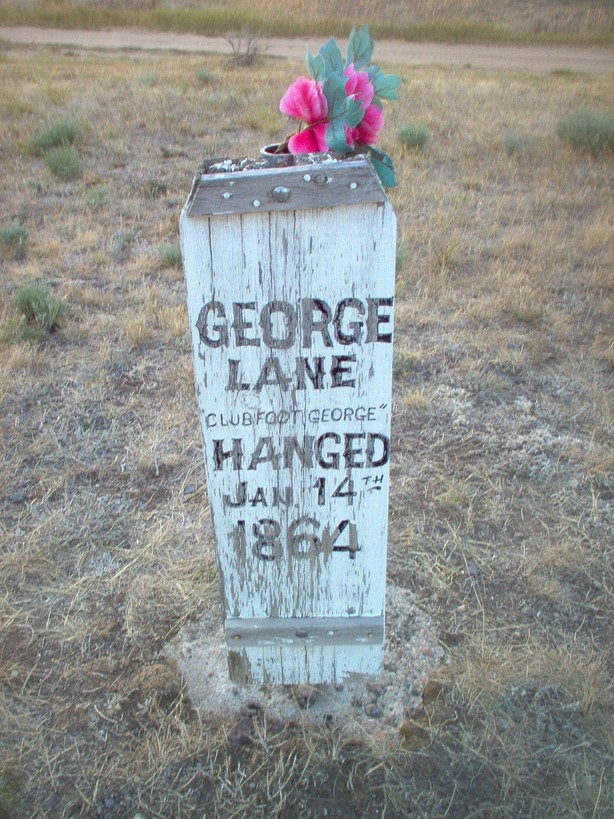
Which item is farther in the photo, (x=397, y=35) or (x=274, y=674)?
(x=397, y=35)

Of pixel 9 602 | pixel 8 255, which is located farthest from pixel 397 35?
pixel 9 602

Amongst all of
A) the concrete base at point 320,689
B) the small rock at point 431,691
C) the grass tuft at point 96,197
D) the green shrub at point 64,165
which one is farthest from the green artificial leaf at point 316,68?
the green shrub at point 64,165

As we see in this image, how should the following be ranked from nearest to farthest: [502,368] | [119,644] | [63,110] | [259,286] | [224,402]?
[259,286] < [224,402] < [119,644] < [502,368] < [63,110]

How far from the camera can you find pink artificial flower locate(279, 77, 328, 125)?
1464 millimetres

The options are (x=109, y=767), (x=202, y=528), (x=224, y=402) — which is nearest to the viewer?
(x=224, y=402)

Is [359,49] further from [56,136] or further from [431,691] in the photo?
[56,136]

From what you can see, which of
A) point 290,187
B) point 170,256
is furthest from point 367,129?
point 170,256

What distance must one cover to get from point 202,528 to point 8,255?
331 centimetres

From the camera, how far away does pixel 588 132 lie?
7.45 m

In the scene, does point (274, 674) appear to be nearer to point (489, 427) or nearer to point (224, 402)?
point (224, 402)

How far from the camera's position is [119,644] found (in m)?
2.21

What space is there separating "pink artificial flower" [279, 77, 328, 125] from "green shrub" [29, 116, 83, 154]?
675cm

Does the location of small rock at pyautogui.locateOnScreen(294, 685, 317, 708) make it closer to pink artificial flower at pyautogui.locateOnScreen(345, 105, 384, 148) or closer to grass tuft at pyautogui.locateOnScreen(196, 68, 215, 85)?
pink artificial flower at pyautogui.locateOnScreen(345, 105, 384, 148)

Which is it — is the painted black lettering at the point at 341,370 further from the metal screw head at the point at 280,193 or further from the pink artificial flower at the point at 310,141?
the pink artificial flower at the point at 310,141
